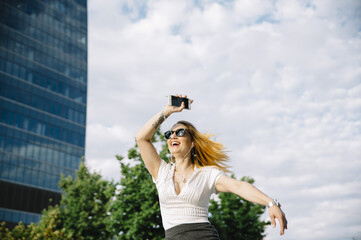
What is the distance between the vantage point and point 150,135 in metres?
3.96

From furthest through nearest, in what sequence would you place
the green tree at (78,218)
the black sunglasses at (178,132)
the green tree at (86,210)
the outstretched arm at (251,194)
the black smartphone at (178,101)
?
the green tree at (86,210) < the green tree at (78,218) < the black sunglasses at (178,132) < the black smartphone at (178,101) < the outstretched arm at (251,194)

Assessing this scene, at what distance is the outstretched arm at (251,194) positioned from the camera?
9.18 feet

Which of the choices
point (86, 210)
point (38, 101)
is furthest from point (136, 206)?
point (38, 101)

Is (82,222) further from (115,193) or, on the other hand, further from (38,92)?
(38,92)

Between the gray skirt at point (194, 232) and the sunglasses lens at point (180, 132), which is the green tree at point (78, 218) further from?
the gray skirt at point (194, 232)

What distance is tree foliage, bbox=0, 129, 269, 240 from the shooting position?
2136cm

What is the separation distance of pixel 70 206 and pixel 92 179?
8.98 ft

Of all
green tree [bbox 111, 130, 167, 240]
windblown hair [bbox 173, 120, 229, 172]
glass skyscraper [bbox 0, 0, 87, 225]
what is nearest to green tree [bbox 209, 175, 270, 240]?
green tree [bbox 111, 130, 167, 240]

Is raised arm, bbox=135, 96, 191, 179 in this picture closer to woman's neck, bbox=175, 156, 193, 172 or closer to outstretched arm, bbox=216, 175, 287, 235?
woman's neck, bbox=175, 156, 193, 172

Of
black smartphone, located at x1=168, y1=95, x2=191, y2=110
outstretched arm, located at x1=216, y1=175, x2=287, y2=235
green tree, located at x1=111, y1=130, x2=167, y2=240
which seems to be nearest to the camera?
outstretched arm, located at x1=216, y1=175, x2=287, y2=235

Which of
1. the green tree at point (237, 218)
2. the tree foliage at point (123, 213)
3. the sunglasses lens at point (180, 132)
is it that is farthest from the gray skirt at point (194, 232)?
the green tree at point (237, 218)

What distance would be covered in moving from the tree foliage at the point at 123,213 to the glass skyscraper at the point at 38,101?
Result: 29198 millimetres

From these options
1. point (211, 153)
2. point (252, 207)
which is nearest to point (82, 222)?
point (252, 207)

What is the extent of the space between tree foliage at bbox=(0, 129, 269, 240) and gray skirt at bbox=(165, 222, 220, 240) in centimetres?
1771
